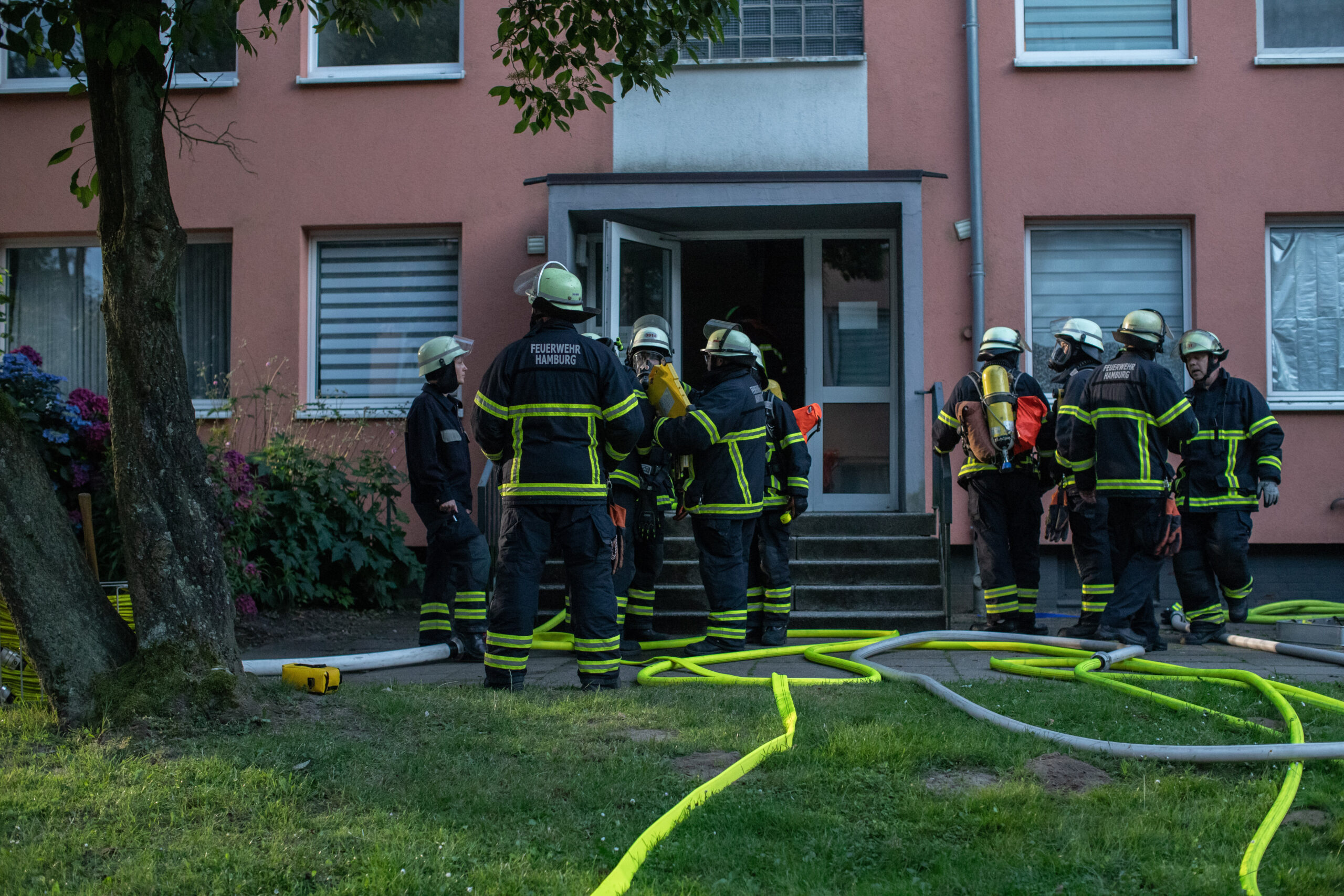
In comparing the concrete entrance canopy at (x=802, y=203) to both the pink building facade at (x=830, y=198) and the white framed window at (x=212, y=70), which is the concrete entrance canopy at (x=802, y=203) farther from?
the white framed window at (x=212, y=70)

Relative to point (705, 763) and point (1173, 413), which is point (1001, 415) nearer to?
point (1173, 413)

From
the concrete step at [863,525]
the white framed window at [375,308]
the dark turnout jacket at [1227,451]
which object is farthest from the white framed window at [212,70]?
the dark turnout jacket at [1227,451]

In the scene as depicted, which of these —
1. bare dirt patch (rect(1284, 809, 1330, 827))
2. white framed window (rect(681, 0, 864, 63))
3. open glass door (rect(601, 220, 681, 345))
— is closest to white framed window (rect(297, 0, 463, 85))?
white framed window (rect(681, 0, 864, 63))

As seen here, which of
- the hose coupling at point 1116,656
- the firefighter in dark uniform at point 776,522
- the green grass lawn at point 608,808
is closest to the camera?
the green grass lawn at point 608,808

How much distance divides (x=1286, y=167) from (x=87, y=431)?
30.7ft

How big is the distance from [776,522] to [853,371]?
3034 millimetres

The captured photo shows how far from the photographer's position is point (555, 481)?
5699 millimetres

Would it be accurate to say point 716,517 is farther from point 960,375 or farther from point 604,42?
point 960,375

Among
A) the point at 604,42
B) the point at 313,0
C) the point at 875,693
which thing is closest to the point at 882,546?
the point at 875,693

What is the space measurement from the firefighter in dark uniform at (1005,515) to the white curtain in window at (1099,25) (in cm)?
353

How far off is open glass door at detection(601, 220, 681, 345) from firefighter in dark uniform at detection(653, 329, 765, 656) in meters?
2.48

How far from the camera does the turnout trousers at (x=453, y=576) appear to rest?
7.08 metres

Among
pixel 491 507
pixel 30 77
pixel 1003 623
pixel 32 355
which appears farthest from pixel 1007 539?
pixel 30 77

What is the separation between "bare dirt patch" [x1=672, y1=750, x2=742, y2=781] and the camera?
4141 millimetres
